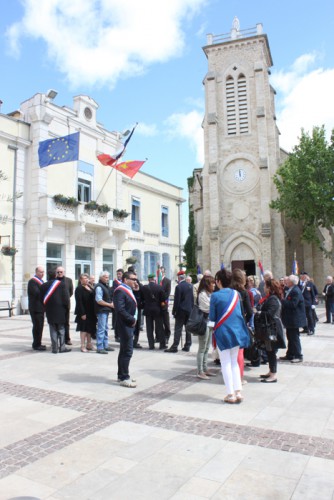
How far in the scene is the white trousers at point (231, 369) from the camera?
17.9ft

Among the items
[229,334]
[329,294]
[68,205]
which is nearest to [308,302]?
[329,294]

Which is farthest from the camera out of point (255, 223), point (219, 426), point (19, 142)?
point (255, 223)

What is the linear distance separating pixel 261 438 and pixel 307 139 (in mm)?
27005

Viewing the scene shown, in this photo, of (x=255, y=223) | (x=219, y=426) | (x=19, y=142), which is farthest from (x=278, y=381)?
(x=255, y=223)

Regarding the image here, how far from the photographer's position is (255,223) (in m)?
33.2

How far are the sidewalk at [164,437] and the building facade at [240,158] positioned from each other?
86.1ft

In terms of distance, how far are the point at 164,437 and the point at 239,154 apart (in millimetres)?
32057

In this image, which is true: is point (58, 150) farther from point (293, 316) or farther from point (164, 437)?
point (164, 437)

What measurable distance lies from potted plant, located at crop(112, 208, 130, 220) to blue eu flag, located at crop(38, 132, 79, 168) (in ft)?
19.1

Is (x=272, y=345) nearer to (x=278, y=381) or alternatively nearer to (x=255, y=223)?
(x=278, y=381)

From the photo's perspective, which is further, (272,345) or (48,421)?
(272,345)

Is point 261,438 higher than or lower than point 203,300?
lower

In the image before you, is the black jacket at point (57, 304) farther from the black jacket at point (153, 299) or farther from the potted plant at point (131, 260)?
the potted plant at point (131, 260)

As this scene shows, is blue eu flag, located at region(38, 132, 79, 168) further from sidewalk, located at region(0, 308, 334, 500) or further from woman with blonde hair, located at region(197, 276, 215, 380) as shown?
woman with blonde hair, located at region(197, 276, 215, 380)
